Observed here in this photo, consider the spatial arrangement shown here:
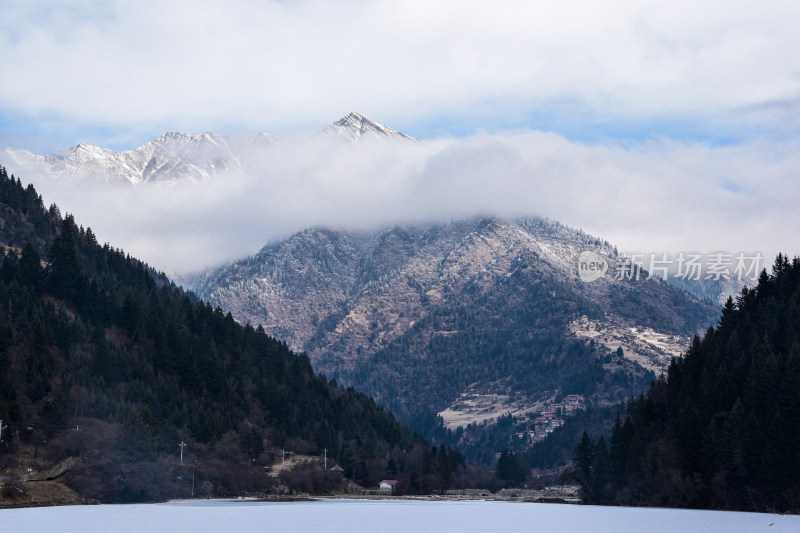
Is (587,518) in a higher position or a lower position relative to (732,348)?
lower

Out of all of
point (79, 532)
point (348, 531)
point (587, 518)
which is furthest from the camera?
point (587, 518)

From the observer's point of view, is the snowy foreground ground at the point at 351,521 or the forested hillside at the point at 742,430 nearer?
the snowy foreground ground at the point at 351,521

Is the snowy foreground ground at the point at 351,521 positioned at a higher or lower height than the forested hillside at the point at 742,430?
lower

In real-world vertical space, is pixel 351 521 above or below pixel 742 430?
below

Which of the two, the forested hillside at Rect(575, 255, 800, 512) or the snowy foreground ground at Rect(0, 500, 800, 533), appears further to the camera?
the forested hillside at Rect(575, 255, 800, 512)

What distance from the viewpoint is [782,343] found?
178 metres

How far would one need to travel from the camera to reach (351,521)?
149 meters

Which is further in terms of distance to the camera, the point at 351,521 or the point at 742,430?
the point at 742,430

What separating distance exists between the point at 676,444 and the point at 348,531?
90.0m

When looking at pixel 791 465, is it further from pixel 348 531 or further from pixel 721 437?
pixel 348 531

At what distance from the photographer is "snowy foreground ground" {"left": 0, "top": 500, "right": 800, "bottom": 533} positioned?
127938 millimetres

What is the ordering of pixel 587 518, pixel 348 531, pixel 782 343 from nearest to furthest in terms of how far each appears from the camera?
pixel 348 531 < pixel 587 518 < pixel 782 343

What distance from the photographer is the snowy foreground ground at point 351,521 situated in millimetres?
127938

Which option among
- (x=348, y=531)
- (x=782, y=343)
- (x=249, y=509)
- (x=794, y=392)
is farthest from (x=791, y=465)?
(x=249, y=509)
